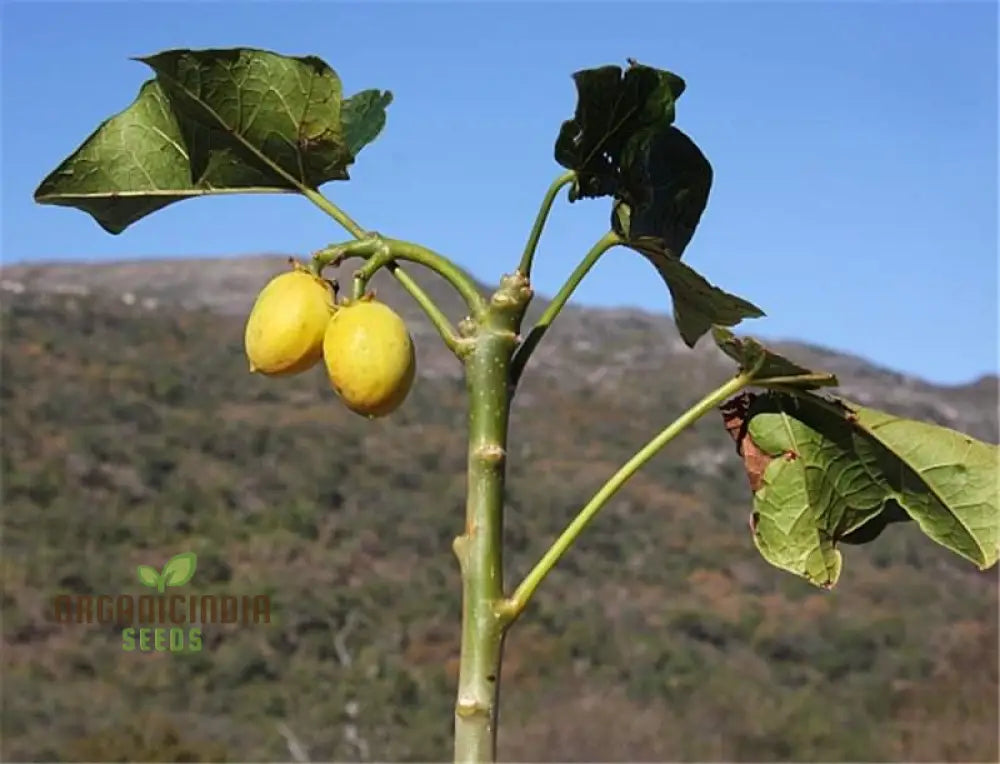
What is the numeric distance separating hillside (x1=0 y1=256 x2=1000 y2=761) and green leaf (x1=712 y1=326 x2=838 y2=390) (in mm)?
11901

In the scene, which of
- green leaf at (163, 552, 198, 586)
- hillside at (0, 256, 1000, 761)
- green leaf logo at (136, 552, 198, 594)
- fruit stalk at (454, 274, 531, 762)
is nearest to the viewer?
fruit stalk at (454, 274, 531, 762)

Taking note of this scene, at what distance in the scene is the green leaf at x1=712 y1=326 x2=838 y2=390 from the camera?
108 cm

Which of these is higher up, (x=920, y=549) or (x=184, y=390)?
(x=184, y=390)

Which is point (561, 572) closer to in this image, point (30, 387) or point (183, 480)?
point (183, 480)

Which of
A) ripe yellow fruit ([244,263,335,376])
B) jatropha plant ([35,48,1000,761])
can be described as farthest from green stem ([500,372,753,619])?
ripe yellow fruit ([244,263,335,376])

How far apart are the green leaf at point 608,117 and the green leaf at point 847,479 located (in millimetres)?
293

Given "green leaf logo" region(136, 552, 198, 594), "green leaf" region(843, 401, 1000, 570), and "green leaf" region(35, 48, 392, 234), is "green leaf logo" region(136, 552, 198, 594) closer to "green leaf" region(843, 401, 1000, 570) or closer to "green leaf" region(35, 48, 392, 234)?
"green leaf" region(35, 48, 392, 234)

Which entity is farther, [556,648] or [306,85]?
[556,648]

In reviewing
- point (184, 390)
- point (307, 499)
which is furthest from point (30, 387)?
point (307, 499)

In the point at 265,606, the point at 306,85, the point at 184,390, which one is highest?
the point at 306,85

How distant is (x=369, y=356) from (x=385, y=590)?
680 inches

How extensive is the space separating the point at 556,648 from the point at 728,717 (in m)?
2.61

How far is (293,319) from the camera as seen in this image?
112cm

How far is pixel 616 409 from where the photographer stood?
31.8 meters
